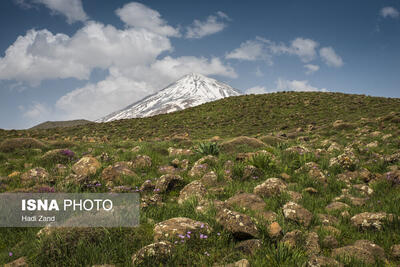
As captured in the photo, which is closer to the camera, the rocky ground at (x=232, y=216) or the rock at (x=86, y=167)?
the rocky ground at (x=232, y=216)

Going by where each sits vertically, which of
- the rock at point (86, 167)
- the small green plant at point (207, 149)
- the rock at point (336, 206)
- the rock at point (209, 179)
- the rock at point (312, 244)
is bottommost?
the rock at point (312, 244)

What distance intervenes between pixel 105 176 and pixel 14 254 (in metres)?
2.60

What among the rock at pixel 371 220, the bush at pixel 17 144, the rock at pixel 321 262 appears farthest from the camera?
the bush at pixel 17 144

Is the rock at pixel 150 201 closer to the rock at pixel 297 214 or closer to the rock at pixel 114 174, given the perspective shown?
the rock at pixel 114 174

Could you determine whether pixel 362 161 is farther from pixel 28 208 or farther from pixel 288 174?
pixel 28 208

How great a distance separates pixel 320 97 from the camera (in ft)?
125

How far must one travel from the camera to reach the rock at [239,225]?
2.85 m

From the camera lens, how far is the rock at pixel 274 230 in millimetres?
2902

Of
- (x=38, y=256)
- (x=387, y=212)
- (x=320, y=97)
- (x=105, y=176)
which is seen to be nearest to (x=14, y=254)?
(x=38, y=256)

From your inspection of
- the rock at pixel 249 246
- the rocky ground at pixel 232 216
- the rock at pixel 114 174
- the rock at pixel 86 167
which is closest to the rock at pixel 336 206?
the rocky ground at pixel 232 216

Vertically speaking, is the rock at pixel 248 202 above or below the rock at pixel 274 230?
above

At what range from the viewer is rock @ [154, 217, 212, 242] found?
9.07 feet

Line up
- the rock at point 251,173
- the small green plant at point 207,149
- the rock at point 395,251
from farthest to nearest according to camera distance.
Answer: the small green plant at point 207,149 → the rock at point 251,173 → the rock at point 395,251

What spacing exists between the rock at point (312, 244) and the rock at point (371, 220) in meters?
0.97
